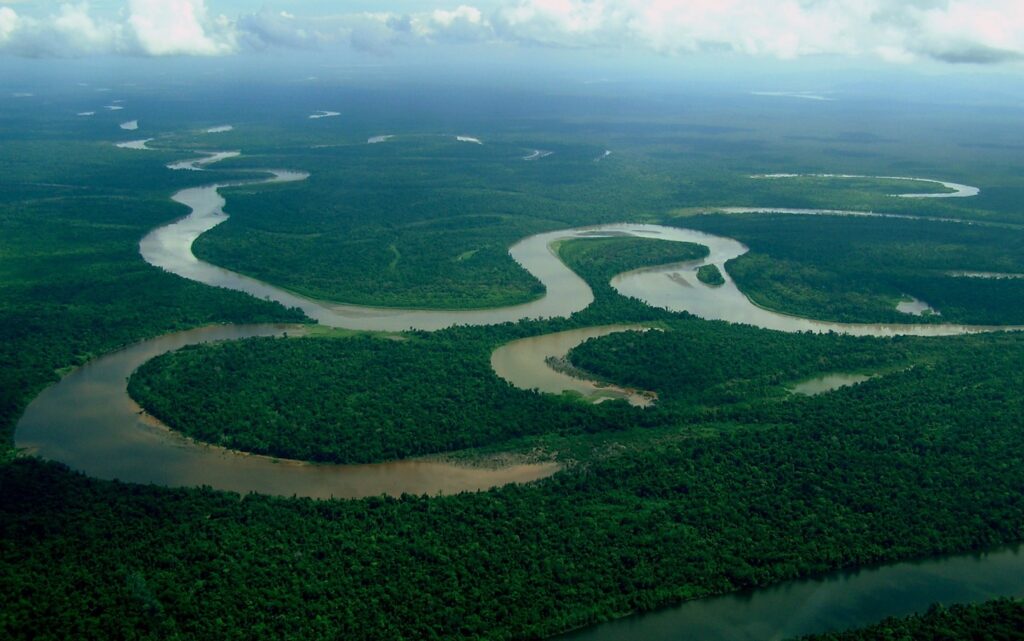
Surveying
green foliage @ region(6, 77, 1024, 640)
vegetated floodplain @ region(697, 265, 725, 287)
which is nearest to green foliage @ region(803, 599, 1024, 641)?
green foliage @ region(6, 77, 1024, 640)

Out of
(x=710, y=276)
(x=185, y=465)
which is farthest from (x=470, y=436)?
(x=710, y=276)

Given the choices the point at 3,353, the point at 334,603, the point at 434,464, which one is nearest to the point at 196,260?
the point at 3,353

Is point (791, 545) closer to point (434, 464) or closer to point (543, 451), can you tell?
point (543, 451)

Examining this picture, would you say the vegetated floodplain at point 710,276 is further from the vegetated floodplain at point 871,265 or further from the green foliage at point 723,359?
the green foliage at point 723,359

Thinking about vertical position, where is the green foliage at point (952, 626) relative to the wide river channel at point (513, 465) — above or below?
above

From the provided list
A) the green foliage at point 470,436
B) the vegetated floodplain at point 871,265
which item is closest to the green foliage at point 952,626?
the green foliage at point 470,436

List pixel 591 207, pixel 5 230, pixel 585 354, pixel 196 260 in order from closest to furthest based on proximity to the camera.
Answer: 1. pixel 585 354
2. pixel 196 260
3. pixel 5 230
4. pixel 591 207
